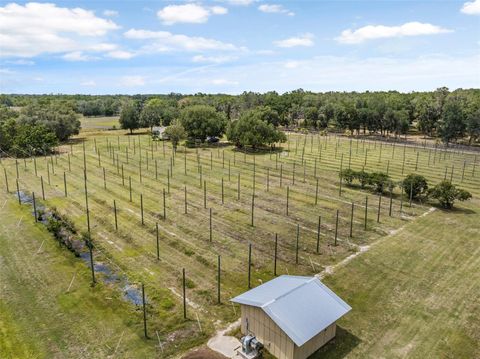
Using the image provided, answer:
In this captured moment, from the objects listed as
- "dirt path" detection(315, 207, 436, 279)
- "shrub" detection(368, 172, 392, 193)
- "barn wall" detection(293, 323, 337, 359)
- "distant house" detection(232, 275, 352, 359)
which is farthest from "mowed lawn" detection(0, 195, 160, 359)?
"shrub" detection(368, 172, 392, 193)

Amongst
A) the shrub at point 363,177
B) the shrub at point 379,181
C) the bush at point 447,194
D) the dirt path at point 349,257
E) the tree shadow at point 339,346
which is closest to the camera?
the tree shadow at point 339,346

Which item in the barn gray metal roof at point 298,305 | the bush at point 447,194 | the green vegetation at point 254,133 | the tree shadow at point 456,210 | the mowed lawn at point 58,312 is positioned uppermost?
the green vegetation at point 254,133

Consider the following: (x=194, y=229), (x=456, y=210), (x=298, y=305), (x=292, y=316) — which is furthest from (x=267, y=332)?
(x=456, y=210)

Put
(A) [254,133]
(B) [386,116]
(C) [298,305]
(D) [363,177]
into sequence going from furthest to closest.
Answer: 1. (B) [386,116]
2. (A) [254,133]
3. (D) [363,177]
4. (C) [298,305]

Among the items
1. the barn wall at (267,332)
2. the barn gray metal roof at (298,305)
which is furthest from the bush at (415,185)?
the barn wall at (267,332)

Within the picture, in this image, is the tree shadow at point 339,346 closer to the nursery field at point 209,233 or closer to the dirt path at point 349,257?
the nursery field at point 209,233

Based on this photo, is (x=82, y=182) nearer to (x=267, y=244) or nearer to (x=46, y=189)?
(x=46, y=189)

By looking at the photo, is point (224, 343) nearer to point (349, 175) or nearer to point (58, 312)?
point (58, 312)
